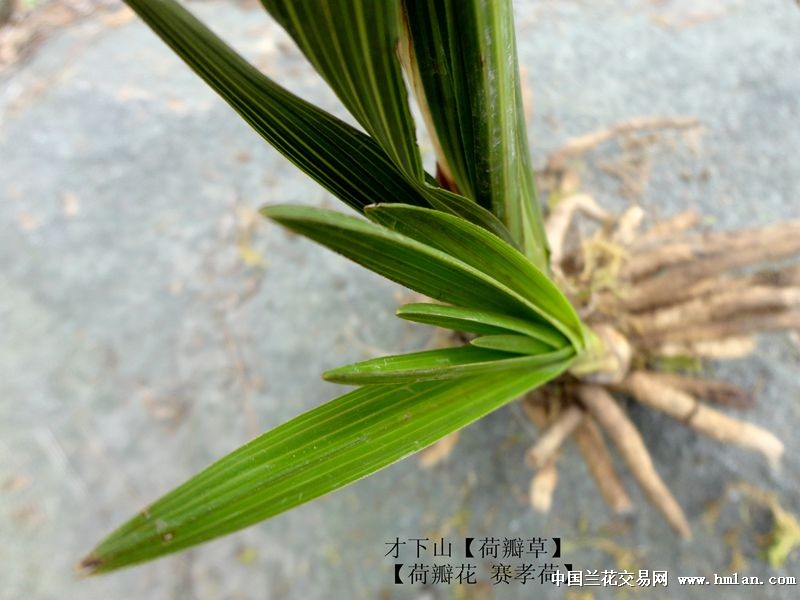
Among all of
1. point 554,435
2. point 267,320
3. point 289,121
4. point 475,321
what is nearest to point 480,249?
point 475,321

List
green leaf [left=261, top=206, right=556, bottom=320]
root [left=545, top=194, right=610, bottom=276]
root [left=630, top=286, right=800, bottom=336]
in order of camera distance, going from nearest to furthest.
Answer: green leaf [left=261, top=206, right=556, bottom=320], root [left=630, top=286, right=800, bottom=336], root [left=545, top=194, right=610, bottom=276]

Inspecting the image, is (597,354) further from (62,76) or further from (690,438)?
(62,76)

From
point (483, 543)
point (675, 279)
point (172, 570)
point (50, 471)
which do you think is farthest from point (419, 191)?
point (50, 471)

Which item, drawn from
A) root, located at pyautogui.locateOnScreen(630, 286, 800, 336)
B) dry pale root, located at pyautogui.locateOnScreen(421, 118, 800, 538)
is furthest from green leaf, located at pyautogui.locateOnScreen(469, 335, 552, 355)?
root, located at pyautogui.locateOnScreen(630, 286, 800, 336)

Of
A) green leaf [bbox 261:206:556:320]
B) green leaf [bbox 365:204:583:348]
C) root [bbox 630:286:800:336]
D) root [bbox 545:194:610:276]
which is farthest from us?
root [bbox 545:194:610:276]

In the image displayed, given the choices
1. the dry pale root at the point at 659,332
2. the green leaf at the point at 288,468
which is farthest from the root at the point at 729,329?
the green leaf at the point at 288,468

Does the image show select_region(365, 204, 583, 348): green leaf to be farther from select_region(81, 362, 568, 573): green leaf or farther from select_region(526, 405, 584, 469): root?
select_region(526, 405, 584, 469): root

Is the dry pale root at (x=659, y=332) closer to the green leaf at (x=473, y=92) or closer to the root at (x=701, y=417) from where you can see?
the root at (x=701, y=417)
